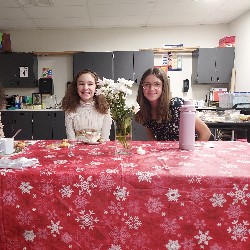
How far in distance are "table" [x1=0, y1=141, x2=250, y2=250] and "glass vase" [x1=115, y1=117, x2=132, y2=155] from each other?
1.44 ft

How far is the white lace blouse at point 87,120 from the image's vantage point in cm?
273

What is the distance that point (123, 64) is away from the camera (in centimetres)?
588

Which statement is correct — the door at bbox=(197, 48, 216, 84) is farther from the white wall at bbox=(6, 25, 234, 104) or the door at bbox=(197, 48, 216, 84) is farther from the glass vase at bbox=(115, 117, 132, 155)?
the glass vase at bbox=(115, 117, 132, 155)

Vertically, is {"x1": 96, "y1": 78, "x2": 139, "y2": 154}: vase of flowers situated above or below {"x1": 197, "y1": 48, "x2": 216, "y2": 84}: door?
below

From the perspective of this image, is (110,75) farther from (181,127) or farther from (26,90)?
(181,127)

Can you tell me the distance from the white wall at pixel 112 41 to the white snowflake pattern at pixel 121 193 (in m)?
5.32

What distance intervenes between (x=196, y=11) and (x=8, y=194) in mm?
4862

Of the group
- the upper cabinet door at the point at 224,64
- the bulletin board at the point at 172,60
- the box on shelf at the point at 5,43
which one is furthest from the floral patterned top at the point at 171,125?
the box on shelf at the point at 5,43

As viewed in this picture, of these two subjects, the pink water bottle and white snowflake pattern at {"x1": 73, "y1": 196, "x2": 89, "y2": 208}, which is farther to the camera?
the pink water bottle

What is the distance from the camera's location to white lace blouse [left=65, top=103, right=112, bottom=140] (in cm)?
273

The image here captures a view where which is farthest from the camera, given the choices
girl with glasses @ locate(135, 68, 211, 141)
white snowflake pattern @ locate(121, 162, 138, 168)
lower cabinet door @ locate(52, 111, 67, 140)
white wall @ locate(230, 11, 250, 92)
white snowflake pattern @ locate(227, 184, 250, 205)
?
lower cabinet door @ locate(52, 111, 67, 140)

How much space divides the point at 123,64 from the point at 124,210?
16.1ft

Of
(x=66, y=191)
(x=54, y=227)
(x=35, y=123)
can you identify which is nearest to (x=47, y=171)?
(x=66, y=191)

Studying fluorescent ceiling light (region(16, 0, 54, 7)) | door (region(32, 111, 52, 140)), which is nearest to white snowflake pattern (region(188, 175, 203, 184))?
fluorescent ceiling light (region(16, 0, 54, 7))
